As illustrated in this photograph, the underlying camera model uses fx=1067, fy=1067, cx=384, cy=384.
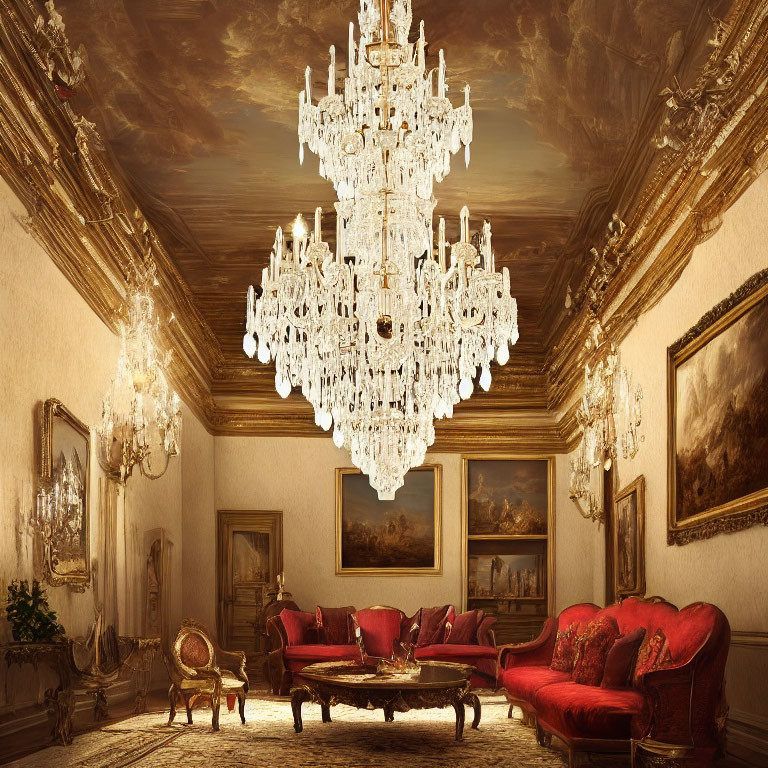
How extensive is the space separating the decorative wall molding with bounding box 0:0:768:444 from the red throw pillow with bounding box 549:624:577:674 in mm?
3053

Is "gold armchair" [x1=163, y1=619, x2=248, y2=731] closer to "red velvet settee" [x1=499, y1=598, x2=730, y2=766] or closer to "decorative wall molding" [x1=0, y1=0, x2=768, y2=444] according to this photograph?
"red velvet settee" [x1=499, y1=598, x2=730, y2=766]

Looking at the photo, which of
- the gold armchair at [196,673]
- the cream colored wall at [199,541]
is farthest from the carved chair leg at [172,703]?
the cream colored wall at [199,541]

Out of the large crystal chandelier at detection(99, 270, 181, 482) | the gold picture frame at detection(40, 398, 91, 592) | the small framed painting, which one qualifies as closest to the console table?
the gold picture frame at detection(40, 398, 91, 592)

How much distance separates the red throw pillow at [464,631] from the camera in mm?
13695

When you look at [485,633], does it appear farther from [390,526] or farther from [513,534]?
[390,526]

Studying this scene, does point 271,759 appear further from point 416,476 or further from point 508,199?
point 416,476

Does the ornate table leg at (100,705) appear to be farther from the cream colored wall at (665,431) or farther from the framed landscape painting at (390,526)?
the framed landscape painting at (390,526)

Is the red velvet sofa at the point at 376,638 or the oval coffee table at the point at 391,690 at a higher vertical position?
the oval coffee table at the point at 391,690

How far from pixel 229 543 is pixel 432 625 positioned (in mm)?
3261

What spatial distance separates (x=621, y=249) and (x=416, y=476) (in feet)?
20.4

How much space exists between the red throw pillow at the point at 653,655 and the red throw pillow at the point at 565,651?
1.57 metres

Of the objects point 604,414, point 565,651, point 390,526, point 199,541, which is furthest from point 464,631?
point 565,651

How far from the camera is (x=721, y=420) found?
7492 millimetres

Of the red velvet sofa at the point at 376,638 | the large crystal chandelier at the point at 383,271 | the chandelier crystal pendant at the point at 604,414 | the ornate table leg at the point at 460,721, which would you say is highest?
the large crystal chandelier at the point at 383,271
